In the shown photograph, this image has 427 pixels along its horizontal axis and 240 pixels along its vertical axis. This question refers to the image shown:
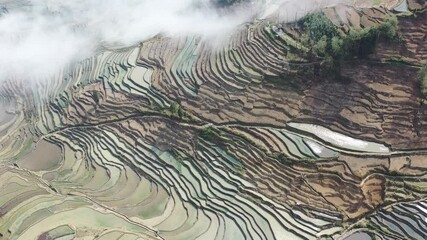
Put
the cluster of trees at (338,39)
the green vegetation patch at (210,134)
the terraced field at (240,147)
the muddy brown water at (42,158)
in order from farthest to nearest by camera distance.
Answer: the muddy brown water at (42,158), the green vegetation patch at (210,134), the cluster of trees at (338,39), the terraced field at (240,147)

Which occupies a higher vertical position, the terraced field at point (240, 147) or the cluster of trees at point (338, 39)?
the cluster of trees at point (338, 39)

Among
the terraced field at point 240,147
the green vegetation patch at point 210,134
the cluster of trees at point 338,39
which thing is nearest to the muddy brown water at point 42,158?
the terraced field at point 240,147

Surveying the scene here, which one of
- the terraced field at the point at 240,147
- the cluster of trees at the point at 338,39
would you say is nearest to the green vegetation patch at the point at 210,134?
the terraced field at the point at 240,147

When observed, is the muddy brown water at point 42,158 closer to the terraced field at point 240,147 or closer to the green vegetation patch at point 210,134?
the terraced field at point 240,147

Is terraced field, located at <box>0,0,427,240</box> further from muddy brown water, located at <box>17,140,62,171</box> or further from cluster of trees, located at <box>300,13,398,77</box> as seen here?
cluster of trees, located at <box>300,13,398,77</box>

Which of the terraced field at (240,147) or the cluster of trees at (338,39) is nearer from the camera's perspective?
the terraced field at (240,147)

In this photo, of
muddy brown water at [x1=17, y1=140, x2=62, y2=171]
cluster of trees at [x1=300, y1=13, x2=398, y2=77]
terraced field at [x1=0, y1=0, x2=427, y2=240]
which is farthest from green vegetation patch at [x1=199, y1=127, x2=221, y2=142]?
muddy brown water at [x1=17, y1=140, x2=62, y2=171]

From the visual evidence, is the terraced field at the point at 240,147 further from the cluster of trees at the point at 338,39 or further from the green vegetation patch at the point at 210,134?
A: the cluster of trees at the point at 338,39

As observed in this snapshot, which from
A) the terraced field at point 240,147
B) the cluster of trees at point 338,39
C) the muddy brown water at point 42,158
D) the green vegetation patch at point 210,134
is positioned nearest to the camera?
the terraced field at point 240,147

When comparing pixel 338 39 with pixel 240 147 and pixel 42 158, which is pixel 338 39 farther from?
pixel 42 158

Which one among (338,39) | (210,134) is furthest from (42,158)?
(338,39)
